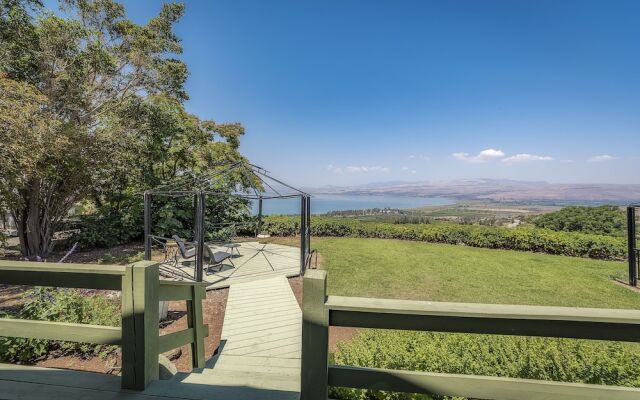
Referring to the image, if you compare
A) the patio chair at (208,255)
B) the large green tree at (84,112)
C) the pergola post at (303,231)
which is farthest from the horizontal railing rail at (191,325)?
the large green tree at (84,112)

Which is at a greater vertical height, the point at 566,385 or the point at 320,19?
the point at 320,19

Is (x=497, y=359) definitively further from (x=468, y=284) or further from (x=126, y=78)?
(x=126, y=78)

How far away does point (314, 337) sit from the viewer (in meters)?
1.18

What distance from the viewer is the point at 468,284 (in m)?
7.15

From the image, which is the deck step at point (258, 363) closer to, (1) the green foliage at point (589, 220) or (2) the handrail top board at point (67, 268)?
(2) the handrail top board at point (67, 268)

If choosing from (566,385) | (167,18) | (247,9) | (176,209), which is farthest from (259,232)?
(566,385)

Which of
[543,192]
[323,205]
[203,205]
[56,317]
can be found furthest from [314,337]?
[543,192]

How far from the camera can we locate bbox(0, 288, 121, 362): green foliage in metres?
3.17

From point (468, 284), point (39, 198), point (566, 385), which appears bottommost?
point (468, 284)

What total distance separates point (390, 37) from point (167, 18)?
31.4ft

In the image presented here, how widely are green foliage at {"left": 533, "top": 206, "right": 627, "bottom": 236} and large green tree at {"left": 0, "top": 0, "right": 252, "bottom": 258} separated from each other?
49.8 feet

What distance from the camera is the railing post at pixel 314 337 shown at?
45.6 inches

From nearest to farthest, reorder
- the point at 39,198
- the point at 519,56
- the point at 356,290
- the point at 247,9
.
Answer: the point at 356,290, the point at 39,198, the point at 247,9, the point at 519,56

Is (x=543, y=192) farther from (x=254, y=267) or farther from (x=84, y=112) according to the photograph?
(x=84, y=112)
